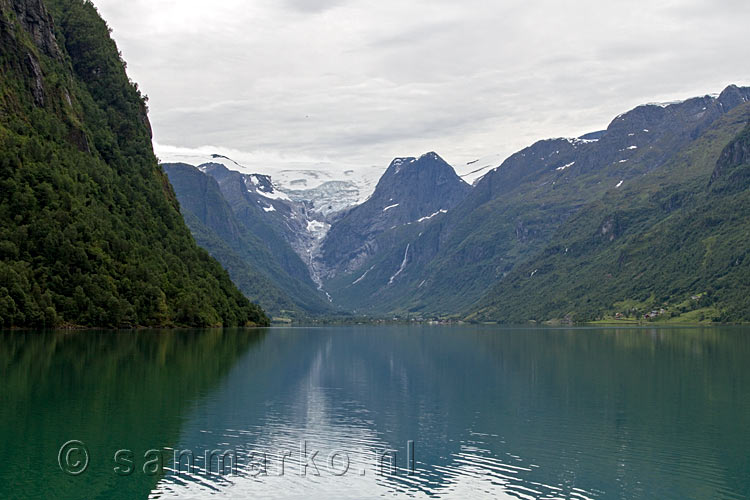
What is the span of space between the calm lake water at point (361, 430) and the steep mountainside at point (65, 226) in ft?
142

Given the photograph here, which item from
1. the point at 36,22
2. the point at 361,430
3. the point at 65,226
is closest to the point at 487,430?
the point at 361,430

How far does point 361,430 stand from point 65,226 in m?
106

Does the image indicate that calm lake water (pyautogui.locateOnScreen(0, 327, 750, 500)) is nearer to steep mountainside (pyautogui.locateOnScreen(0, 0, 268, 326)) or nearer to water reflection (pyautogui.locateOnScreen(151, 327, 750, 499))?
water reflection (pyautogui.locateOnScreen(151, 327, 750, 499))

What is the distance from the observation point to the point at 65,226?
142 m

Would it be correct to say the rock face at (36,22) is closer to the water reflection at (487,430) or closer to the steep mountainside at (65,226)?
the steep mountainside at (65,226)

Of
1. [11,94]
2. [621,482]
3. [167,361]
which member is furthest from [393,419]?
[11,94]

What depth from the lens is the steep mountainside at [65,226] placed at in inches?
5217

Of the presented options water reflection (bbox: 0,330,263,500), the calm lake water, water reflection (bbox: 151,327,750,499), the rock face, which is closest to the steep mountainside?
the rock face

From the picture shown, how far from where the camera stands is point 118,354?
9075cm

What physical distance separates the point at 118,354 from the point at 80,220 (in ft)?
210

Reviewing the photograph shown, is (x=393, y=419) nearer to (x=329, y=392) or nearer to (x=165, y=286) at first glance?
(x=329, y=392)

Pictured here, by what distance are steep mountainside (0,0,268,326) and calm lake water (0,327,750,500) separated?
142 ft

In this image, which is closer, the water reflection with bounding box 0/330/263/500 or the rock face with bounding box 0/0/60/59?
the water reflection with bounding box 0/330/263/500

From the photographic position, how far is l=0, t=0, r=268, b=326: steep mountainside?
13250 centimetres
